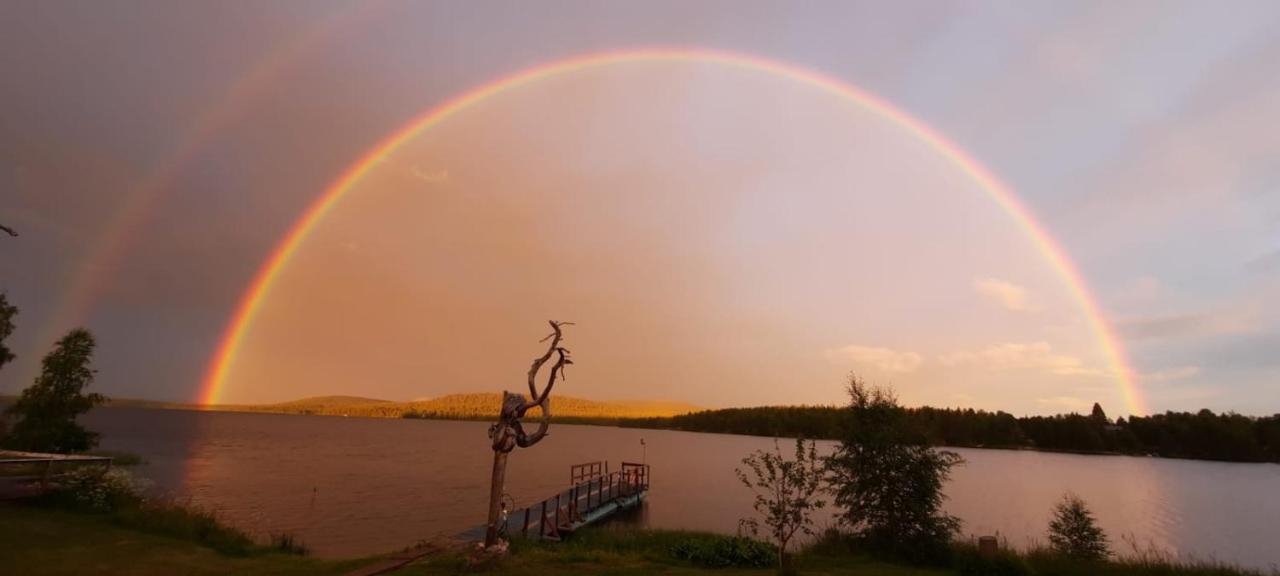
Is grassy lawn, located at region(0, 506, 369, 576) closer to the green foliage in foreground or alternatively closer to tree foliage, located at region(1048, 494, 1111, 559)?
the green foliage in foreground

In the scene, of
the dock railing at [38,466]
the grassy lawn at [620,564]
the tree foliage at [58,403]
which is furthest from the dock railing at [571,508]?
the tree foliage at [58,403]

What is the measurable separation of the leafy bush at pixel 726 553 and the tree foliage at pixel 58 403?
141 feet

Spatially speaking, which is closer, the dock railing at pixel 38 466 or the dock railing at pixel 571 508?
the dock railing at pixel 38 466

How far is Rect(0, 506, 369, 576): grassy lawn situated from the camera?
43.0 ft

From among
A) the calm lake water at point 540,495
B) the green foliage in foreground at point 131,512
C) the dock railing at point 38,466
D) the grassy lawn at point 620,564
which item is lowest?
the calm lake water at point 540,495

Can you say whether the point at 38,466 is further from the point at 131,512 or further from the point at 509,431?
the point at 509,431

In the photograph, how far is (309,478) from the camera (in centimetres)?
5241

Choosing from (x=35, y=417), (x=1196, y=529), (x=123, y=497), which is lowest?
(x=1196, y=529)

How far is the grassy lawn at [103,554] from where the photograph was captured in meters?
13.1

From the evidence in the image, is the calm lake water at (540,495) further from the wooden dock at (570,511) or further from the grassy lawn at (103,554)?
the grassy lawn at (103,554)

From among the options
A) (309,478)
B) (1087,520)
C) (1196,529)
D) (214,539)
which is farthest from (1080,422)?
Answer: (214,539)

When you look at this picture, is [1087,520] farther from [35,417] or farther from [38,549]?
[35,417]

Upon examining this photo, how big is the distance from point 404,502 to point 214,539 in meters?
23.5

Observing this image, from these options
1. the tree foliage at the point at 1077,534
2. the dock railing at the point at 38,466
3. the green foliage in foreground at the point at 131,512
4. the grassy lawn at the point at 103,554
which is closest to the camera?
the grassy lawn at the point at 103,554
